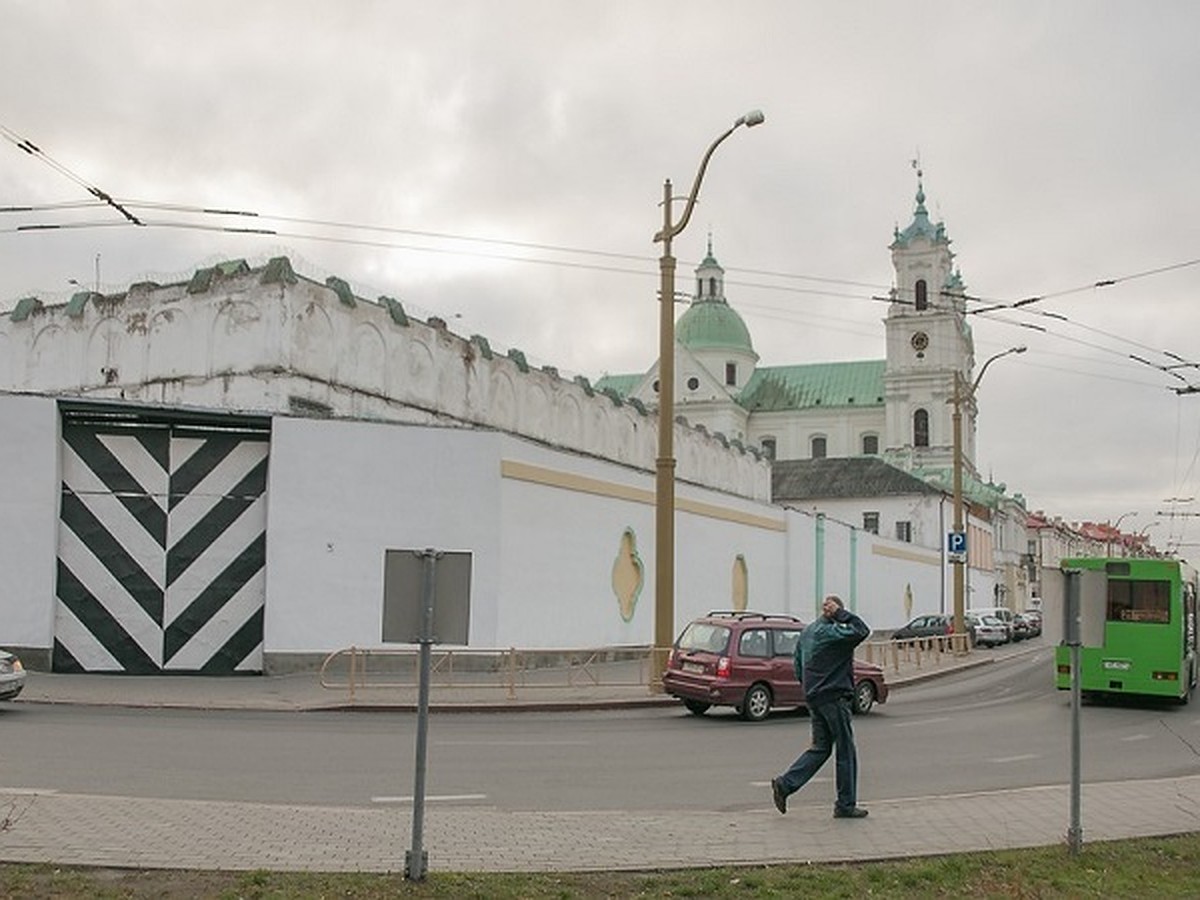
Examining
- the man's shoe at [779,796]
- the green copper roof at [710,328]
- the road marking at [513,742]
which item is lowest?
the road marking at [513,742]

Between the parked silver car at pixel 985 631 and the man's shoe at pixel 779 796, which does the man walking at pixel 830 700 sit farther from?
the parked silver car at pixel 985 631

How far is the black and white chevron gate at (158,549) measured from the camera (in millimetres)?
25203

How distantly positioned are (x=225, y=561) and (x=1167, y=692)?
1817 cm

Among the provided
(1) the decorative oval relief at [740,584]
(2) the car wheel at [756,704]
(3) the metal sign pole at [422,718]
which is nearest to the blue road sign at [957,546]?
(1) the decorative oval relief at [740,584]

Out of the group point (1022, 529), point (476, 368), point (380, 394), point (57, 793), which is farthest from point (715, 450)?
point (1022, 529)

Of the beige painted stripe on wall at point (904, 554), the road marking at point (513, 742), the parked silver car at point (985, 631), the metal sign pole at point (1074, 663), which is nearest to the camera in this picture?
the metal sign pole at point (1074, 663)

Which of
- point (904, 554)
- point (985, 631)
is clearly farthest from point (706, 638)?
point (904, 554)

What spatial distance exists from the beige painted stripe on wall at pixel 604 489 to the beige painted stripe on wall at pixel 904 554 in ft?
57.4

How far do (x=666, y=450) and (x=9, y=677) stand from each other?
1123 cm

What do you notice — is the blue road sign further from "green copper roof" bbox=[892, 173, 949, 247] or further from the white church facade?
"green copper roof" bbox=[892, 173, 949, 247]

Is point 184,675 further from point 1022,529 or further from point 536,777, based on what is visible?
point 1022,529

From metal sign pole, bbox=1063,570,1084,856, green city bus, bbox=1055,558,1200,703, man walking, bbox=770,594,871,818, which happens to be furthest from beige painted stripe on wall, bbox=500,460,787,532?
metal sign pole, bbox=1063,570,1084,856

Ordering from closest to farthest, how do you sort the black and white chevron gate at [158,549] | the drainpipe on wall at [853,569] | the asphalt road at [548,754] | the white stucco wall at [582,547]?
the asphalt road at [548,754] < the black and white chevron gate at [158,549] < the white stucco wall at [582,547] < the drainpipe on wall at [853,569]

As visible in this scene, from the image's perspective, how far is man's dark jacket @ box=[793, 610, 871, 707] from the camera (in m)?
11.2
